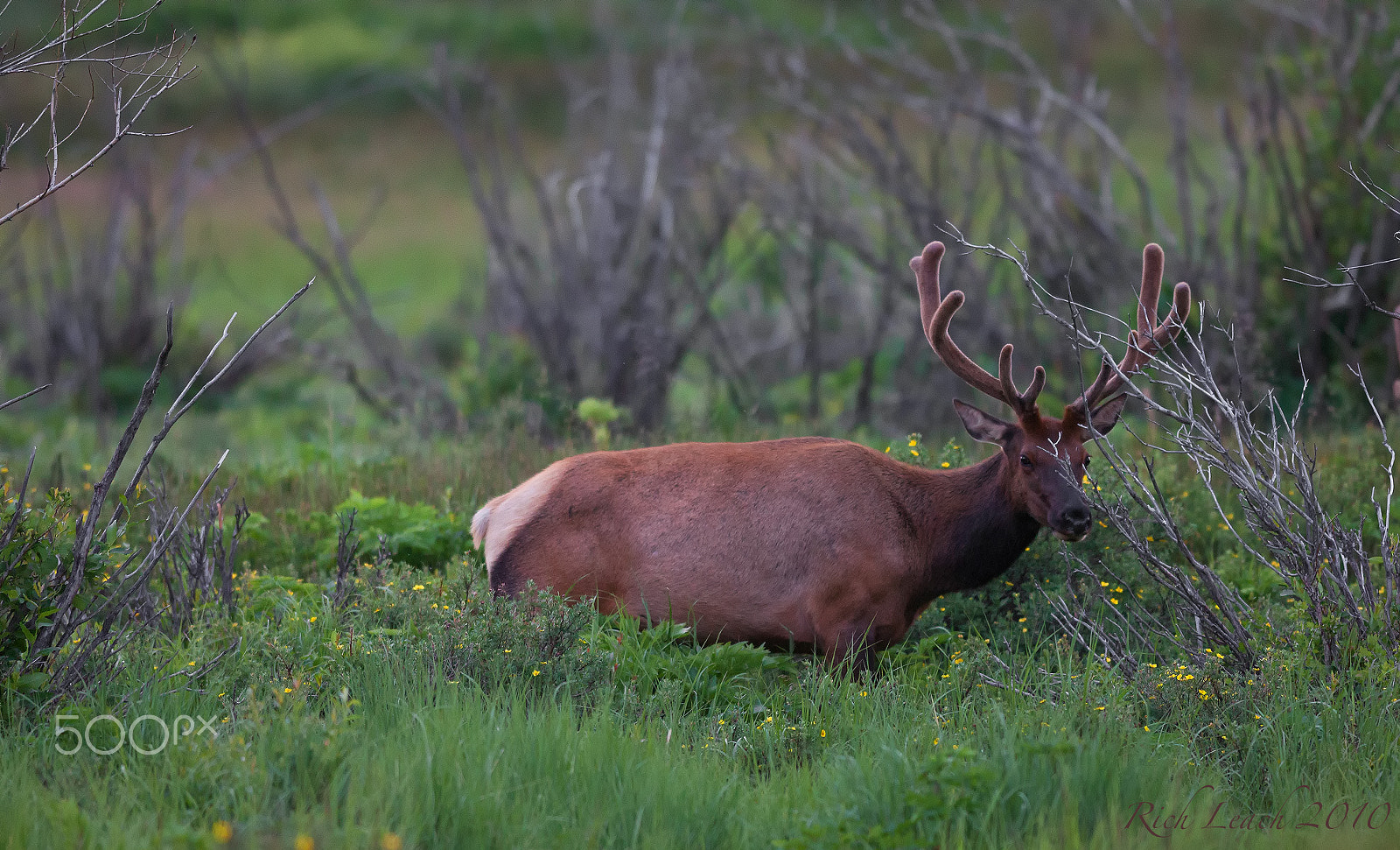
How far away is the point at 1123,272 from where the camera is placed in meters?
9.67

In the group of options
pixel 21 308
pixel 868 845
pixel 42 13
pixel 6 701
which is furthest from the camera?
pixel 42 13

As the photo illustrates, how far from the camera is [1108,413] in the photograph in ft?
18.0

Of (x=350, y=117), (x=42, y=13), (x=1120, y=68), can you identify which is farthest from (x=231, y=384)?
(x=1120, y=68)

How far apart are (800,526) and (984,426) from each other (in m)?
0.88

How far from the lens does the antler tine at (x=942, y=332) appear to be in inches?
215

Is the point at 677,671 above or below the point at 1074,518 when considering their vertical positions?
below

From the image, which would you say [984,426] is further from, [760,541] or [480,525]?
[480,525]

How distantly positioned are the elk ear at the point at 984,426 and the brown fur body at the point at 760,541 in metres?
0.12

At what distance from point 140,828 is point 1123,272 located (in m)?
8.07

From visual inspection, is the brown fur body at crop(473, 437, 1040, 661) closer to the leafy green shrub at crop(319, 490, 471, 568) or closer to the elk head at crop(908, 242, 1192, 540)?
the elk head at crop(908, 242, 1192, 540)

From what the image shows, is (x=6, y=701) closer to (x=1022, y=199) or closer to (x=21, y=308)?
(x=1022, y=199)

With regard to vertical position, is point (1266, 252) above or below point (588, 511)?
below
